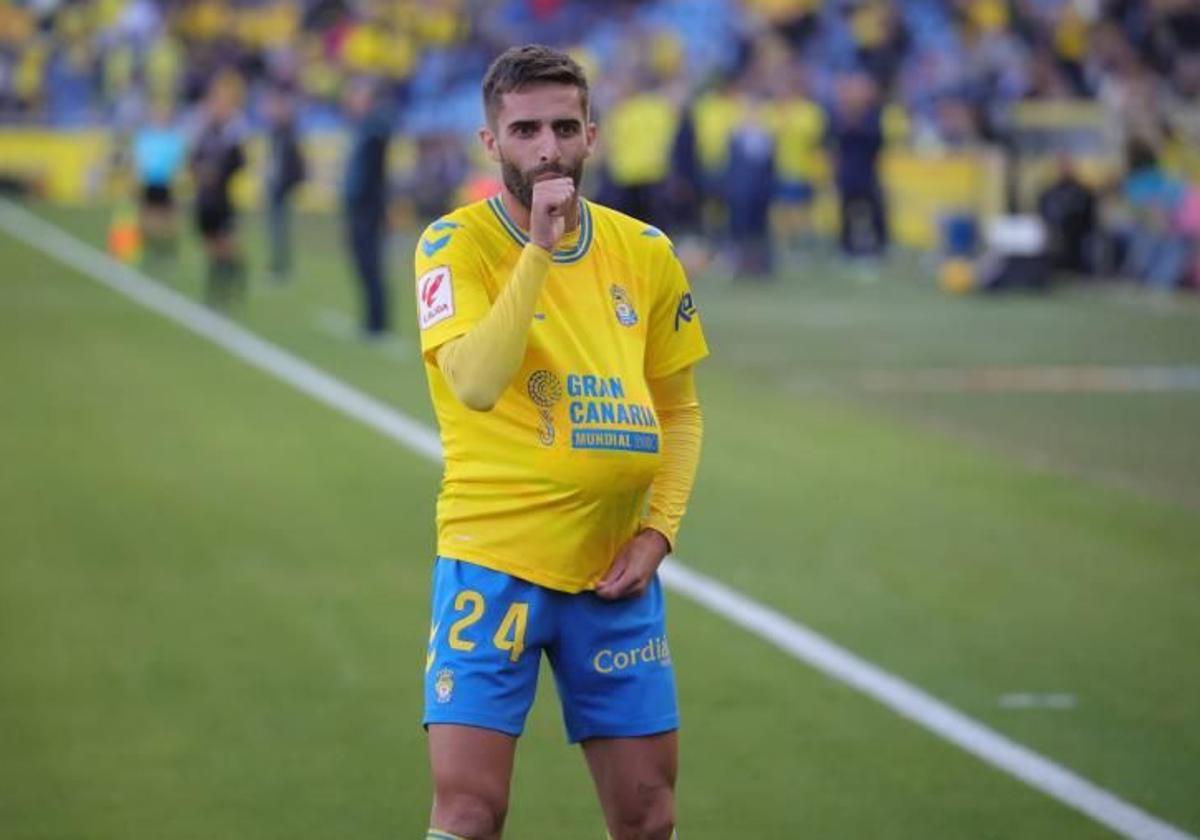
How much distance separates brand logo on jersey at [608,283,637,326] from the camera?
5.39 metres

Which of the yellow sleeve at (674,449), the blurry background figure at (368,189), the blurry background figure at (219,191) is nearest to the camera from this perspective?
the yellow sleeve at (674,449)

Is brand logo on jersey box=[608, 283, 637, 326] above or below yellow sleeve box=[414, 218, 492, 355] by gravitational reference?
below

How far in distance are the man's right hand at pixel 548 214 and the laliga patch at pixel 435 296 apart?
0.30 m

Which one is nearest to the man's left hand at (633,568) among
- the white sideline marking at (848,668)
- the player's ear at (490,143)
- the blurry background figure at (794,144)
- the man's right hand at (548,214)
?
the man's right hand at (548,214)

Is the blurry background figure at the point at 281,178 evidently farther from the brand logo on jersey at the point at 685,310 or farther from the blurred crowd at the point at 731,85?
the brand logo on jersey at the point at 685,310

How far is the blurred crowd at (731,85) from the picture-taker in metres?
31.7

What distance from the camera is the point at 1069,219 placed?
30688mm

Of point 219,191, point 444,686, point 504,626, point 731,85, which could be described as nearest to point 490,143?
point 504,626

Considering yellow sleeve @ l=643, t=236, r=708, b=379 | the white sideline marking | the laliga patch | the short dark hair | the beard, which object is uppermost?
the short dark hair

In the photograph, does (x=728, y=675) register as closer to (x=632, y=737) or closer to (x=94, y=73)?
(x=632, y=737)

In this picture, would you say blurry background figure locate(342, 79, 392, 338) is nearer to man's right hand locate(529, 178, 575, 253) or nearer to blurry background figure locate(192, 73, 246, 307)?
blurry background figure locate(192, 73, 246, 307)

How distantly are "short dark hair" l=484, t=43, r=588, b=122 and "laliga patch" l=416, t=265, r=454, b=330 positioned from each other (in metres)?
0.33

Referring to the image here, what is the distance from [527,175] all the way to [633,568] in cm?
83

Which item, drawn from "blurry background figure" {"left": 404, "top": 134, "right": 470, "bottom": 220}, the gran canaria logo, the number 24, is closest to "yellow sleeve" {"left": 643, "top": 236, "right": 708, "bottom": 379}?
the gran canaria logo
